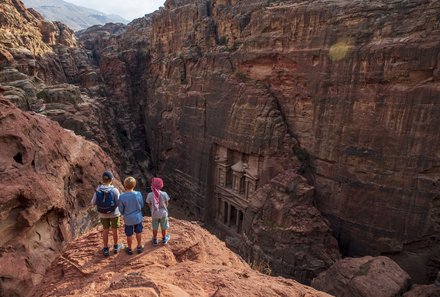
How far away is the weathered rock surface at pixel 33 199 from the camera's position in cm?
761

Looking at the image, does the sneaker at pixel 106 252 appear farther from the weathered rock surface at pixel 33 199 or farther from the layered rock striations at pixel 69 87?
the layered rock striations at pixel 69 87

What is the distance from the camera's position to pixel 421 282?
16.0 meters

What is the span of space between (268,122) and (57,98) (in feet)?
55.4

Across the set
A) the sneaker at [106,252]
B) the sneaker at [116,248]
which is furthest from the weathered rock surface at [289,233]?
the sneaker at [106,252]

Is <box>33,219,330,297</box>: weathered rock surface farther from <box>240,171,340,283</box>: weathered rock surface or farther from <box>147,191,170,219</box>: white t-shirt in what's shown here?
<box>240,171,340,283</box>: weathered rock surface

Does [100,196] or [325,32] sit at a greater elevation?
[325,32]

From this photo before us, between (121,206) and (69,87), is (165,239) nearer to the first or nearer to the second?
(121,206)

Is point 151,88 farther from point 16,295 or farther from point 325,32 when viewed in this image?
point 16,295

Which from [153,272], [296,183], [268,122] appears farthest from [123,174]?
[153,272]

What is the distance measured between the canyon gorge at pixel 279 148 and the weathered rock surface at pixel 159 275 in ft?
0.33

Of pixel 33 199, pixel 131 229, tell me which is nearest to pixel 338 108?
pixel 131 229

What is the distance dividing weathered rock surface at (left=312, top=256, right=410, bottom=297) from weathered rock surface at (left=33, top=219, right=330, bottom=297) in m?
8.14

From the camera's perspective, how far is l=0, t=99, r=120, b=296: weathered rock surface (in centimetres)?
761

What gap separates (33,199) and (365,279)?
1242cm
